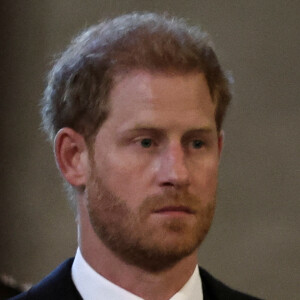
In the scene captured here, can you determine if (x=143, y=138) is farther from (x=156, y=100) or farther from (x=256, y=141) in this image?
(x=256, y=141)

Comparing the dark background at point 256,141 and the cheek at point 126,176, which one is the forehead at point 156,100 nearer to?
the cheek at point 126,176

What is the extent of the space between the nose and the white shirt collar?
0.72 ft

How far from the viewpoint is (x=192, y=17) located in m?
1.95

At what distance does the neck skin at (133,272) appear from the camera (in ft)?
4.22

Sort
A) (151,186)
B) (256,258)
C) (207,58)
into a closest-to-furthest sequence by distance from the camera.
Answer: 1. (151,186)
2. (207,58)
3. (256,258)

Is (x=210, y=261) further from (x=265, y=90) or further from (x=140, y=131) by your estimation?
(x=140, y=131)

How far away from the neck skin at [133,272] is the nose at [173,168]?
A: 165mm

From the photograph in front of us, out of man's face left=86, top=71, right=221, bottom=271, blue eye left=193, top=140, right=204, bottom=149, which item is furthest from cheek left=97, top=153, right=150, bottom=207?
blue eye left=193, top=140, right=204, bottom=149

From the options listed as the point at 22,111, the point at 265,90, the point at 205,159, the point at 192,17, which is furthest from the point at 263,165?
the point at 22,111

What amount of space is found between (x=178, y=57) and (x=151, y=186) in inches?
9.6

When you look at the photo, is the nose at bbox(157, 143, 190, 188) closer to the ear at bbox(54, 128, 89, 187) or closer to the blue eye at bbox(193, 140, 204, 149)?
the blue eye at bbox(193, 140, 204, 149)

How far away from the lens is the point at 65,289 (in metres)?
1.36

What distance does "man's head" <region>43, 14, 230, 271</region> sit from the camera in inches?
48.6

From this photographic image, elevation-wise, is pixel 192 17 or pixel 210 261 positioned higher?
pixel 192 17
